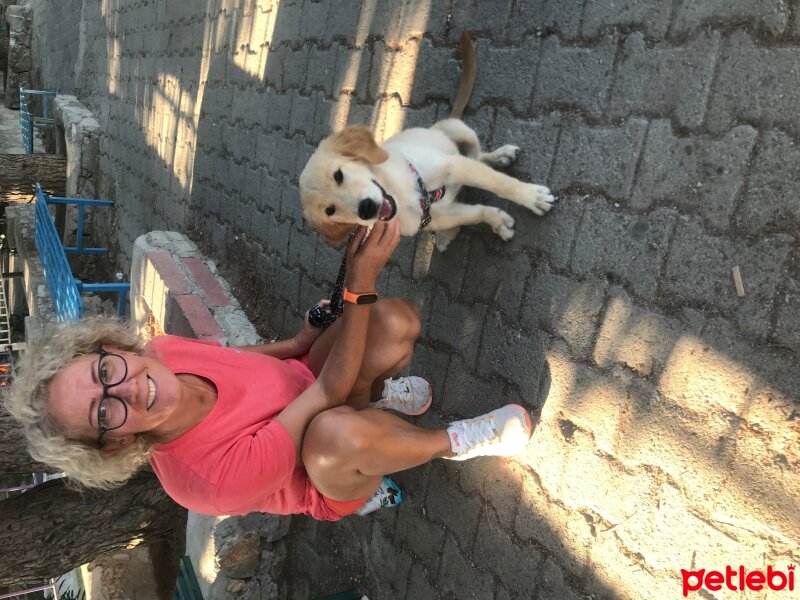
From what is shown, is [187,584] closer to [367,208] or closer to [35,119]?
[367,208]

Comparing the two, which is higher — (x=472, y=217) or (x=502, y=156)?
(x=502, y=156)

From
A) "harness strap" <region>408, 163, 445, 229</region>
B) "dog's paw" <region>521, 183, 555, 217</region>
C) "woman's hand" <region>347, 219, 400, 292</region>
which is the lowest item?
"woman's hand" <region>347, 219, 400, 292</region>

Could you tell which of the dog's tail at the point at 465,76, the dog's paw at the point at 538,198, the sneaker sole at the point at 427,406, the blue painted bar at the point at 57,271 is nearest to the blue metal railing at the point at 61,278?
the blue painted bar at the point at 57,271

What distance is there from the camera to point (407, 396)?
2619 mm

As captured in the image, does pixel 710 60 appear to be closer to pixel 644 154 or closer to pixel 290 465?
pixel 644 154

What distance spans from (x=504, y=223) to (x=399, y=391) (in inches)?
32.0

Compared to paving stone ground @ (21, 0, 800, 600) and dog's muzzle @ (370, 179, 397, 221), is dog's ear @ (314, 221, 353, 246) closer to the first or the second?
dog's muzzle @ (370, 179, 397, 221)

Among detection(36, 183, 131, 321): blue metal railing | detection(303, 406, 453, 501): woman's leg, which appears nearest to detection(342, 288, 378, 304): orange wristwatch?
detection(303, 406, 453, 501): woman's leg

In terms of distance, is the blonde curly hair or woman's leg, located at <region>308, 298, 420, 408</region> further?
woman's leg, located at <region>308, 298, 420, 408</region>

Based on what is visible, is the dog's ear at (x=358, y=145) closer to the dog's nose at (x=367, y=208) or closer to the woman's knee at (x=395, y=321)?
the dog's nose at (x=367, y=208)

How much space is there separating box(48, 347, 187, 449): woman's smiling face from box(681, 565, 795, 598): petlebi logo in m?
1.54

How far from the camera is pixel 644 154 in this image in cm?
188

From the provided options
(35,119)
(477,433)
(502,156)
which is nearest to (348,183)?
(502,156)

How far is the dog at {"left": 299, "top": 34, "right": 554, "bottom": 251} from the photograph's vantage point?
210cm
